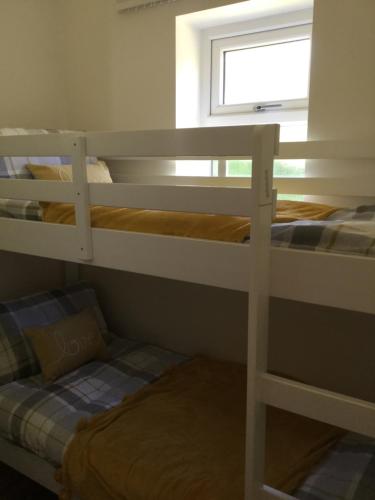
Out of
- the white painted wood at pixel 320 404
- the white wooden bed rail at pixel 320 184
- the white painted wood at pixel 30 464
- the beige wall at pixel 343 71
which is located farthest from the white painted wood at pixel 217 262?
the beige wall at pixel 343 71

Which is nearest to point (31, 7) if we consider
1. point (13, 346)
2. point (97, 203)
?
point (97, 203)

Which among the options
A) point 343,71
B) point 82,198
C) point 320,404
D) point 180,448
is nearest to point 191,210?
point 82,198

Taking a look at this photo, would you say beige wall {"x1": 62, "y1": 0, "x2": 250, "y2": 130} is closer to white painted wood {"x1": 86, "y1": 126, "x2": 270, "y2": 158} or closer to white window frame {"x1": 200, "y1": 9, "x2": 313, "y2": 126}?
white window frame {"x1": 200, "y1": 9, "x2": 313, "y2": 126}

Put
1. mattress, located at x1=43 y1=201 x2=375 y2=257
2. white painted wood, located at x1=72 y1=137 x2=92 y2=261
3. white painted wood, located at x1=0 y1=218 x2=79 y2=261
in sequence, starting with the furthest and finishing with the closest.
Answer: white painted wood, located at x1=0 y1=218 x2=79 y2=261
white painted wood, located at x1=72 y1=137 x2=92 y2=261
mattress, located at x1=43 y1=201 x2=375 y2=257

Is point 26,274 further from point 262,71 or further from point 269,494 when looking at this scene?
point 269,494

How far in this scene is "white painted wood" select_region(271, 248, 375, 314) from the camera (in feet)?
3.31

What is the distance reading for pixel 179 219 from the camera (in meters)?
1.33

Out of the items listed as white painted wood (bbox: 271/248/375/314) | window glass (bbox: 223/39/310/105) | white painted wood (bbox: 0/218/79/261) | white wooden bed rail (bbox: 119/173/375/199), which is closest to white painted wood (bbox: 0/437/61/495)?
white painted wood (bbox: 0/218/79/261)

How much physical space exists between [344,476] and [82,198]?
1193 mm

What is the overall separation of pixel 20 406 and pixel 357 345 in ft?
4.41

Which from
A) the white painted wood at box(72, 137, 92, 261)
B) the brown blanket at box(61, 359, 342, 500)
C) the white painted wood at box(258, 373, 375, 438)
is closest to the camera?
the white painted wood at box(258, 373, 375, 438)

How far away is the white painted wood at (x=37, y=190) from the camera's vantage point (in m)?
1.50

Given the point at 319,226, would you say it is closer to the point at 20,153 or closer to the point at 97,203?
the point at 97,203

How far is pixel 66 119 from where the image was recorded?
8.82 ft
